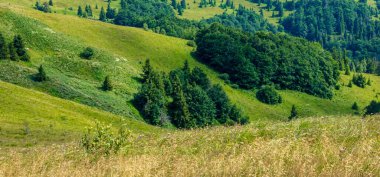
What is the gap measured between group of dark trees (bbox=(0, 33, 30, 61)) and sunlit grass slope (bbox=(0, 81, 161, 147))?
20684mm

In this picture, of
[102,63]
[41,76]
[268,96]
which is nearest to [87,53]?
[102,63]

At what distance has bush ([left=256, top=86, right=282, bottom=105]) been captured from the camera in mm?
134500

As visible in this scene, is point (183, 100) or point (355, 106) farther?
point (355, 106)

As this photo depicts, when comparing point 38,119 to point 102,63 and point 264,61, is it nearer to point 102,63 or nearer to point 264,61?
point 102,63

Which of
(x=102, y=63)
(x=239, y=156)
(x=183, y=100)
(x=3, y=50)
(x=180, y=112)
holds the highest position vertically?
(x=239, y=156)

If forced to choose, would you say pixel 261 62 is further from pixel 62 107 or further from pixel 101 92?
pixel 62 107

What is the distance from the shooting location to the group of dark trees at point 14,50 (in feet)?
275

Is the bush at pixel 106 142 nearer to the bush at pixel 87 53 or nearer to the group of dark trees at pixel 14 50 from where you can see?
the group of dark trees at pixel 14 50

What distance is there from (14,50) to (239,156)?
8339cm

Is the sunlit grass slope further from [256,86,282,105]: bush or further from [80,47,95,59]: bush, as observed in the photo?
[256,86,282,105]: bush

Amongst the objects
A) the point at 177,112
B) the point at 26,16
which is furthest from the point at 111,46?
the point at 177,112

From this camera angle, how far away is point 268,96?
440 feet

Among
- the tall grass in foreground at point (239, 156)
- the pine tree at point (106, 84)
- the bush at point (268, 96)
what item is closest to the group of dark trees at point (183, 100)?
the pine tree at point (106, 84)

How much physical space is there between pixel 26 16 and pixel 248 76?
66176 millimetres
